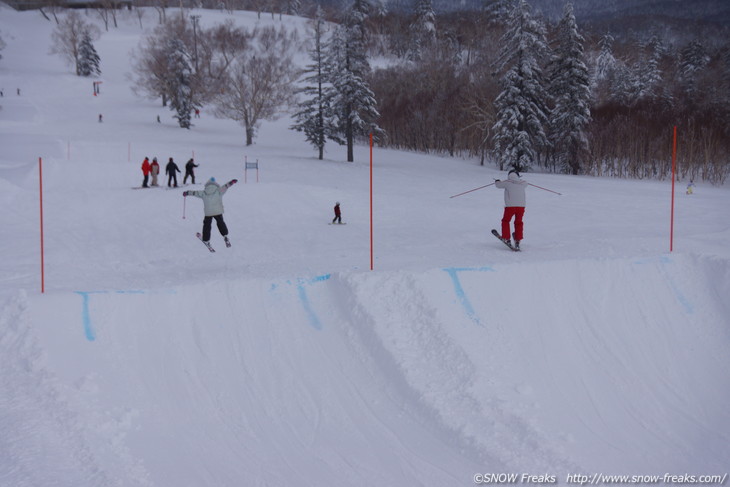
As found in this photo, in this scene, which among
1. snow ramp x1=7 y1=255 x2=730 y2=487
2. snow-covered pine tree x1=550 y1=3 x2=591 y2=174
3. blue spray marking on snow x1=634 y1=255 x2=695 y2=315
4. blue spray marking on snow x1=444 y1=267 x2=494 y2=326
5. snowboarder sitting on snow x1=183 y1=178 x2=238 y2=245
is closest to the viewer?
snow ramp x1=7 y1=255 x2=730 y2=487

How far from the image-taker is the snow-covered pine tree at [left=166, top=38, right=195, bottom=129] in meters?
52.5

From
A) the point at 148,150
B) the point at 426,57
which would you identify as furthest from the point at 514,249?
the point at 426,57

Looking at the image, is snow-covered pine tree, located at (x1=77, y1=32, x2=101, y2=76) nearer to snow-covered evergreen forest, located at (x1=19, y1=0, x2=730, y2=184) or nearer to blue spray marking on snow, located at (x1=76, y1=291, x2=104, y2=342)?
snow-covered evergreen forest, located at (x1=19, y1=0, x2=730, y2=184)

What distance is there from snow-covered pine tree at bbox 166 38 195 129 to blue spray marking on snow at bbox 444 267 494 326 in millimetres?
48589

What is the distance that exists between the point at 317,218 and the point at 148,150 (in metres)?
22.0

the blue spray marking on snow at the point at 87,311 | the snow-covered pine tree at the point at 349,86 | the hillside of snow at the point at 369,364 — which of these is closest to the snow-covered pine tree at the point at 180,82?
the snow-covered pine tree at the point at 349,86

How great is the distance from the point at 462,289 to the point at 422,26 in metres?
99.7

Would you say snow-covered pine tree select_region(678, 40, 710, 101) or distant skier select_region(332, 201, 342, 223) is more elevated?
snow-covered pine tree select_region(678, 40, 710, 101)

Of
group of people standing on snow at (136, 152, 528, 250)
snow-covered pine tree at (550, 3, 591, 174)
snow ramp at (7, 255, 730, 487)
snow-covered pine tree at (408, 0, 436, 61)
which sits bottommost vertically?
snow ramp at (7, 255, 730, 487)

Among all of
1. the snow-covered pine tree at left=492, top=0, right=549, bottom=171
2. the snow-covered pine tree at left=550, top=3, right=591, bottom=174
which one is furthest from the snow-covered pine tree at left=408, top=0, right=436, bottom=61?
the snow-covered pine tree at left=492, top=0, right=549, bottom=171

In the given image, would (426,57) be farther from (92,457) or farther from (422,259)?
(92,457)

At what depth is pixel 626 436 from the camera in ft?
20.1

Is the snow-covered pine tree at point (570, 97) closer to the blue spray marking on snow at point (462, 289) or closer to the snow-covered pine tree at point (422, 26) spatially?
the blue spray marking on snow at point (462, 289)

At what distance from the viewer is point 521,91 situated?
3506cm
